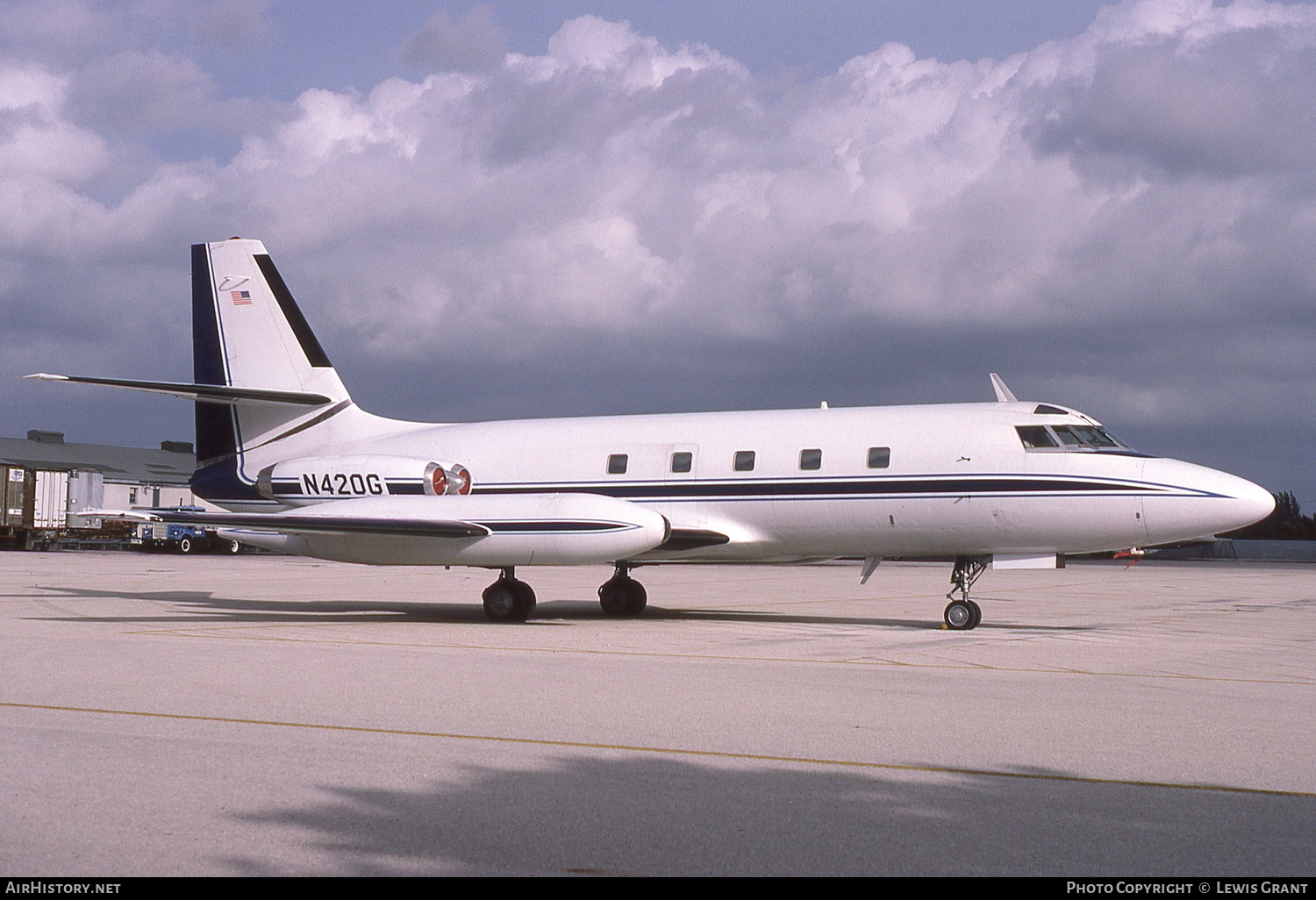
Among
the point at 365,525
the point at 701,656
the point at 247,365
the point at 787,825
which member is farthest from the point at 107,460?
the point at 787,825

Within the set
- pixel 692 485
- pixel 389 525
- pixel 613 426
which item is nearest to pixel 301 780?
pixel 389 525

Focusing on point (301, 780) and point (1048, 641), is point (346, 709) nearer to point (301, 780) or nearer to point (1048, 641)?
point (301, 780)

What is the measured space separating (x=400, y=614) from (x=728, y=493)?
602 centimetres

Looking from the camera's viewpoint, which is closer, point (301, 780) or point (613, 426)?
point (301, 780)

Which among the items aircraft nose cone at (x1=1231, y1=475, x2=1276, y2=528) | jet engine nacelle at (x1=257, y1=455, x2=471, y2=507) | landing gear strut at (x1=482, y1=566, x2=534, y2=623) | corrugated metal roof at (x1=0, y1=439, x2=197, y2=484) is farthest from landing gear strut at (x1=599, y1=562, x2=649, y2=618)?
corrugated metal roof at (x1=0, y1=439, x2=197, y2=484)

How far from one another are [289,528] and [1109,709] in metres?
12.3

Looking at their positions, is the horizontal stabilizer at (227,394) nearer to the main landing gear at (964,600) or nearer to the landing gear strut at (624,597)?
the landing gear strut at (624,597)

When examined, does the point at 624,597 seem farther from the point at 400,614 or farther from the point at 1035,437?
the point at 1035,437

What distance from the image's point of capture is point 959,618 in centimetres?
1731

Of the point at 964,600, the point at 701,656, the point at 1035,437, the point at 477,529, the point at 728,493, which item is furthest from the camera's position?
the point at 728,493

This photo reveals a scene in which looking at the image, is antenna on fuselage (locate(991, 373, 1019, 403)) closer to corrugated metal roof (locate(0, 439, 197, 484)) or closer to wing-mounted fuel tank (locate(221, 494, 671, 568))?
wing-mounted fuel tank (locate(221, 494, 671, 568))

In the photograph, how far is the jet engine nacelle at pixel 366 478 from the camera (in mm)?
20312

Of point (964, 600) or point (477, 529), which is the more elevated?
point (477, 529)

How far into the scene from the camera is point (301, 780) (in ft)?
21.9
